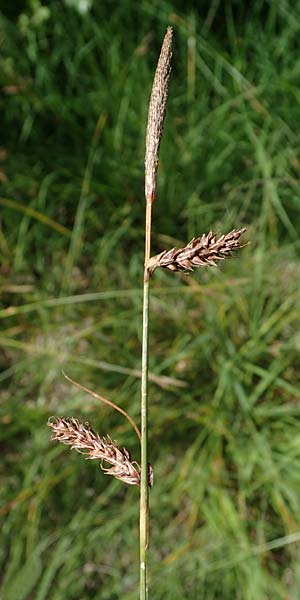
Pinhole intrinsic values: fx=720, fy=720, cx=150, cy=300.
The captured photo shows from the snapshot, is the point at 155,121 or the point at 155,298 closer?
the point at 155,121

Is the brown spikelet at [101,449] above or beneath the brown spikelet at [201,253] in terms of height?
beneath

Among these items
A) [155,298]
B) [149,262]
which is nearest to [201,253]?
[149,262]

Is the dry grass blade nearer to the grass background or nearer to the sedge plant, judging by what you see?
the sedge plant

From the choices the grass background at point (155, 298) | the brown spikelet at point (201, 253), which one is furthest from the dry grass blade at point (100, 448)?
the grass background at point (155, 298)

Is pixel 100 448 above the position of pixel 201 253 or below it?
below

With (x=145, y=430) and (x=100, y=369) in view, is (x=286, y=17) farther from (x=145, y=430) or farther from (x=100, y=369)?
(x=145, y=430)

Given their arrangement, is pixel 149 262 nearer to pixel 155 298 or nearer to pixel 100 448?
pixel 100 448

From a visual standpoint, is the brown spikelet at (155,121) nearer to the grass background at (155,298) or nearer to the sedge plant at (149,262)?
the sedge plant at (149,262)
